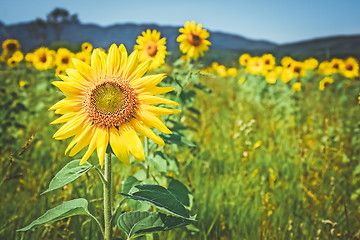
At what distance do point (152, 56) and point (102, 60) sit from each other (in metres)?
1.26

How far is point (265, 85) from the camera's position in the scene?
5.05 m

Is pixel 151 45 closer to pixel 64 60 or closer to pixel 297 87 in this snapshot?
pixel 64 60

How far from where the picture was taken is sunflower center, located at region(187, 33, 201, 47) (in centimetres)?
278

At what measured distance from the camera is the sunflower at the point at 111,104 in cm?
103

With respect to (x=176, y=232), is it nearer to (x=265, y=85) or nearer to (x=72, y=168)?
(x=72, y=168)

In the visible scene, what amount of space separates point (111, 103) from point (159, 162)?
546mm

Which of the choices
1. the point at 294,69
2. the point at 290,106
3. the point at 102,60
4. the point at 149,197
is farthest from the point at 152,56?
the point at 294,69

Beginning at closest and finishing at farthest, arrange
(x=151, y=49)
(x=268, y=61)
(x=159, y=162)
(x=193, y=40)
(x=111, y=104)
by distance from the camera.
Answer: (x=111, y=104) → (x=159, y=162) → (x=151, y=49) → (x=193, y=40) → (x=268, y=61)

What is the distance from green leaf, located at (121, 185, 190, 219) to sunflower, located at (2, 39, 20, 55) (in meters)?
5.05

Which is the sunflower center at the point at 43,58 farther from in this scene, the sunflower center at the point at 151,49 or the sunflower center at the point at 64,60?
the sunflower center at the point at 151,49

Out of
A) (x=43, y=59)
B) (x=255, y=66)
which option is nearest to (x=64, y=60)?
(x=43, y=59)

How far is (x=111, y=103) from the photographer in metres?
1.07

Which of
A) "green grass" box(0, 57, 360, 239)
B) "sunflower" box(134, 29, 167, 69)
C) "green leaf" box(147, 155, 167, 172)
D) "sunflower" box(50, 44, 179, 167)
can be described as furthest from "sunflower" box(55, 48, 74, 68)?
"sunflower" box(50, 44, 179, 167)

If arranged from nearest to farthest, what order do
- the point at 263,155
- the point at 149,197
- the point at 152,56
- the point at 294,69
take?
the point at 149,197, the point at 152,56, the point at 263,155, the point at 294,69
